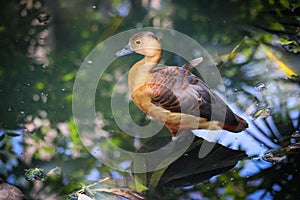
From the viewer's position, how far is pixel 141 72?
4.74 ft

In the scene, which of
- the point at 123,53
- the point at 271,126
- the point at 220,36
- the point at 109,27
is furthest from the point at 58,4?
the point at 271,126

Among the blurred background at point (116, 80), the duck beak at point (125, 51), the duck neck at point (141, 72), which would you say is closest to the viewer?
the blurred background at point (116, 80)

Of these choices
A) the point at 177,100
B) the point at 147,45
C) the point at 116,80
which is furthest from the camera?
the point at 116,80

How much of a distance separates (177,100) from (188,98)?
0.11 feet

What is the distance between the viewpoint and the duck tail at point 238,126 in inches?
55.2

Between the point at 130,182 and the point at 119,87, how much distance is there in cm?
39

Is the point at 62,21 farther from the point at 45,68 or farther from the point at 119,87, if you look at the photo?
the point at 119,87

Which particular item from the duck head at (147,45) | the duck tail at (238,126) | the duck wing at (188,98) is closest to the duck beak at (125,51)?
the duck head at (147,45)

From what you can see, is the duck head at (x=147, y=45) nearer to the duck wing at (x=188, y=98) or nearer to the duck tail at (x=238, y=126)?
the duck wing at (x=188, y=98)

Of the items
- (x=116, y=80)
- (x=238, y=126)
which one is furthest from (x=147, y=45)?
(x=238, y=126)

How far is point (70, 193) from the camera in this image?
129cm

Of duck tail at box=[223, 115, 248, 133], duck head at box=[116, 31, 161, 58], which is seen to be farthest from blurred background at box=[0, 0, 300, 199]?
duck head at box=[116, 31, 161, 58]

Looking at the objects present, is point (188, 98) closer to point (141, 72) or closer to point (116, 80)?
point (141, 72)

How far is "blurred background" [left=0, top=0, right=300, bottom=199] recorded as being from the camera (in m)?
1.32
